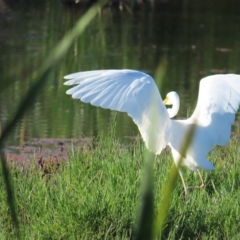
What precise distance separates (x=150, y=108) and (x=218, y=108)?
19.9 inches

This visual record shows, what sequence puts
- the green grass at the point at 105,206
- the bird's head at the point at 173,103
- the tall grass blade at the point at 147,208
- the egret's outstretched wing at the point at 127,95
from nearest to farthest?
the tall grass blade at the point at 147,208
the green grass at the point at 105,206
the egret's outstretched wing at the point at 127,95
the bird's head at the point at 173,103

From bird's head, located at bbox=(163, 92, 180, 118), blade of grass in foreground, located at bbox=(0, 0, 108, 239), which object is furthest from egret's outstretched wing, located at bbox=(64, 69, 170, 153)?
blade of grass in foreground, located at bbox=(0, 0, 108, 239)

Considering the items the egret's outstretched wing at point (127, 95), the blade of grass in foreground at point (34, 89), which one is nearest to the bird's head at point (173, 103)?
the egret's outstretched wing at point (127, 95)

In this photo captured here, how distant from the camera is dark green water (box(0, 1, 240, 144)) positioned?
635 cm

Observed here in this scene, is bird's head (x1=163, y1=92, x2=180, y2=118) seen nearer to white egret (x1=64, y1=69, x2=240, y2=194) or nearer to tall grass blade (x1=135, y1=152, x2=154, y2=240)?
white egret (x1=64, y1=69, x2=240, y2=194)

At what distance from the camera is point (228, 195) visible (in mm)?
3205

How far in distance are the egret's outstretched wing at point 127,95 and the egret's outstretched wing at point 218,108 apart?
22 centimetres

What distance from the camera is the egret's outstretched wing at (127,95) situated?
11.2 ft

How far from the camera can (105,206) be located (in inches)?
113

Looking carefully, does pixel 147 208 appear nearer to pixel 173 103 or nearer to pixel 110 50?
pixel 173 103

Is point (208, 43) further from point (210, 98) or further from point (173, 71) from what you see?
point (210, 98)

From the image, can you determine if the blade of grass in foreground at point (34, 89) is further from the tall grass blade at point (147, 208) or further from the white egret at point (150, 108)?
the white egret at point (150, 108)

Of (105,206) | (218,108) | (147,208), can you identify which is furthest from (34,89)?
(218,108)

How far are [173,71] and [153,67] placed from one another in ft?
0.89
